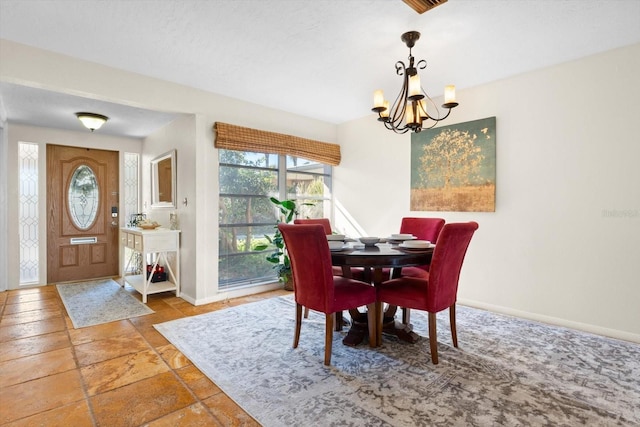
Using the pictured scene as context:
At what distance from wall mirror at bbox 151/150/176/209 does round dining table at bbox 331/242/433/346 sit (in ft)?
8.57

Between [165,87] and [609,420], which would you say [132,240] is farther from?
[609,420]

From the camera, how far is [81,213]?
4.90 metres

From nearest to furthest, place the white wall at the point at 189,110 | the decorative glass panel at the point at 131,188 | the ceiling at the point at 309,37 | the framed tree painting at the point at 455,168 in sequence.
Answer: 1. the ceiling at the point at 309,37
2. the white wall at the point at 189,110
3. the framed tree painting at the point at 455,168
4. the decorative glass panel at the point at 131,188

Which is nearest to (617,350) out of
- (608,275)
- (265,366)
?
(608,275)

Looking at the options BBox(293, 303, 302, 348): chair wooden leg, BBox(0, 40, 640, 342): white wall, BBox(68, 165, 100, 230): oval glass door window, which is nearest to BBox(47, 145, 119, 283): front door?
BBox(68, 165, 100, 230): oval glass door window

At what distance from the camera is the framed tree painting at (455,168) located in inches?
132

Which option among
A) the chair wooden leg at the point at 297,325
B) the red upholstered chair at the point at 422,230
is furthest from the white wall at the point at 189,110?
the red upholstered chair at the point at 422,230

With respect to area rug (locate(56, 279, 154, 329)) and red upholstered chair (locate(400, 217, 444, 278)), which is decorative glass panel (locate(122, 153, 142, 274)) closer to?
area rug (locate(56, 279, 154, 329))

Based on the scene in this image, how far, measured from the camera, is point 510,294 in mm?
3271

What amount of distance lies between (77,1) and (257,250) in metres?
2.83

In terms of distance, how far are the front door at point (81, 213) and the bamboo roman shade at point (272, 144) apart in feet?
8.66

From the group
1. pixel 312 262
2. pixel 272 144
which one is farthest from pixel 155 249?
pixel 312 262

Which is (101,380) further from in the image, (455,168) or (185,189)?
(455,168)

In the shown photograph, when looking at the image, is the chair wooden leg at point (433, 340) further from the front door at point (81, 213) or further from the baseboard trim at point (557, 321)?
the front door at point (81, 213)
